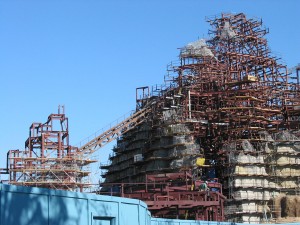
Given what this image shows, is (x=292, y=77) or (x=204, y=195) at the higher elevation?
(x=292, y=77)

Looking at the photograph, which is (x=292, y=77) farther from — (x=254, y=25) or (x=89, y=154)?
(x=89, y=154)

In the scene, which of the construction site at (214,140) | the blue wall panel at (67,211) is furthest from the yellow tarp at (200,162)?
the blue wall panel at (67,211)

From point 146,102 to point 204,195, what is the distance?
3850 cm

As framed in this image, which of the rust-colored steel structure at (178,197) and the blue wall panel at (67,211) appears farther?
the rust-colored steel structure at (178,197)

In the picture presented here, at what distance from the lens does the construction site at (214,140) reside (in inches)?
3130

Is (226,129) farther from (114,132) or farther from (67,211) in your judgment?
(67,211)

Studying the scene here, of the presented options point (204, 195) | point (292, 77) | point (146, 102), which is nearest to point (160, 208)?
point (204, 195)

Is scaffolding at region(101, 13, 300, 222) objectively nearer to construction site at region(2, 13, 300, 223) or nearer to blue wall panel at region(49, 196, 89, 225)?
construction site at region(2, 13, 300, 223)

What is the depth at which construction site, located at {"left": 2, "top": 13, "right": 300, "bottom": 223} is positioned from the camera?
261ft

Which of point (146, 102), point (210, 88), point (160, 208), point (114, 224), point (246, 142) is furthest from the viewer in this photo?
point (146, 102)

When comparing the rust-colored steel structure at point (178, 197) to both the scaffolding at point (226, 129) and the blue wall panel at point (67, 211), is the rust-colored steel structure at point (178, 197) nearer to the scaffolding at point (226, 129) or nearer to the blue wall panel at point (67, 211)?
the scaffolding at point (226, 129)

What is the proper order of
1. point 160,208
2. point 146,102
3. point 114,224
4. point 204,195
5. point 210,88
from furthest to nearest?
1. point 146,102
2. point 210,88
3. point 204,195
4. point 160,208
5. point 114,224

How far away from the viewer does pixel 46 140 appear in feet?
286

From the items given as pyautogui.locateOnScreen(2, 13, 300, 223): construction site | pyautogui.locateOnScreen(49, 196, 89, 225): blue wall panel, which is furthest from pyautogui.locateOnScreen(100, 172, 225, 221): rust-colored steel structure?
pyautogui.locateOnScreen(49, 196, 89, 225): blue wall panel
